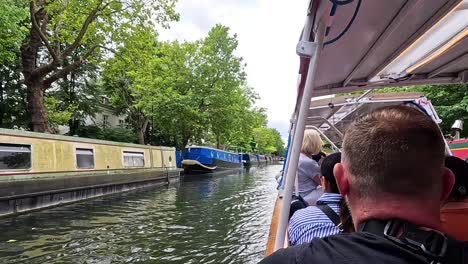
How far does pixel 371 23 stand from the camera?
219cm

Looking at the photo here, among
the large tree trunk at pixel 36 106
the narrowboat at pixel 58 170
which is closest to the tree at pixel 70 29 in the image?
the large tree trunk at pixel 36 106

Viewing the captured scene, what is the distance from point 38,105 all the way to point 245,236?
10649mm

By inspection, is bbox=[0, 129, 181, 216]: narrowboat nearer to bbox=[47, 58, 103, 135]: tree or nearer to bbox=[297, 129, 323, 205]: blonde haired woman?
bbox=[297, 129, 323, 205]: blonde haired woman

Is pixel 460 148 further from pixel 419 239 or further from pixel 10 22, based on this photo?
pixel 10 22

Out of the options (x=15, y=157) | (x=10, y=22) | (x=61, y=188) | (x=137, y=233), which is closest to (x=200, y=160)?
(x=61, y=188)

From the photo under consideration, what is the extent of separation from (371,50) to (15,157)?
35.3 feet

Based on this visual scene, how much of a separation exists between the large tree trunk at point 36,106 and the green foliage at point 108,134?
16.5 meters

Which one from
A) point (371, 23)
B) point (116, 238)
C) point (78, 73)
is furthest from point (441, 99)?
point (78, 73)

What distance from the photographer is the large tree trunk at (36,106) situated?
1415 centimetres

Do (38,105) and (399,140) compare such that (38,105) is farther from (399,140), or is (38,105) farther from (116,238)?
(399,140)

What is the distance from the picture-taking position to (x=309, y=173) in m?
4.08

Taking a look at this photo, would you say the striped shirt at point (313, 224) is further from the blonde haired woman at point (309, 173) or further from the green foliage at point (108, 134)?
the green foliage at point (108, 134)

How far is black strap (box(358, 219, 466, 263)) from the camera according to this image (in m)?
0.83

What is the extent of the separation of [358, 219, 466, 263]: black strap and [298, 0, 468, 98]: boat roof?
0.89 m
